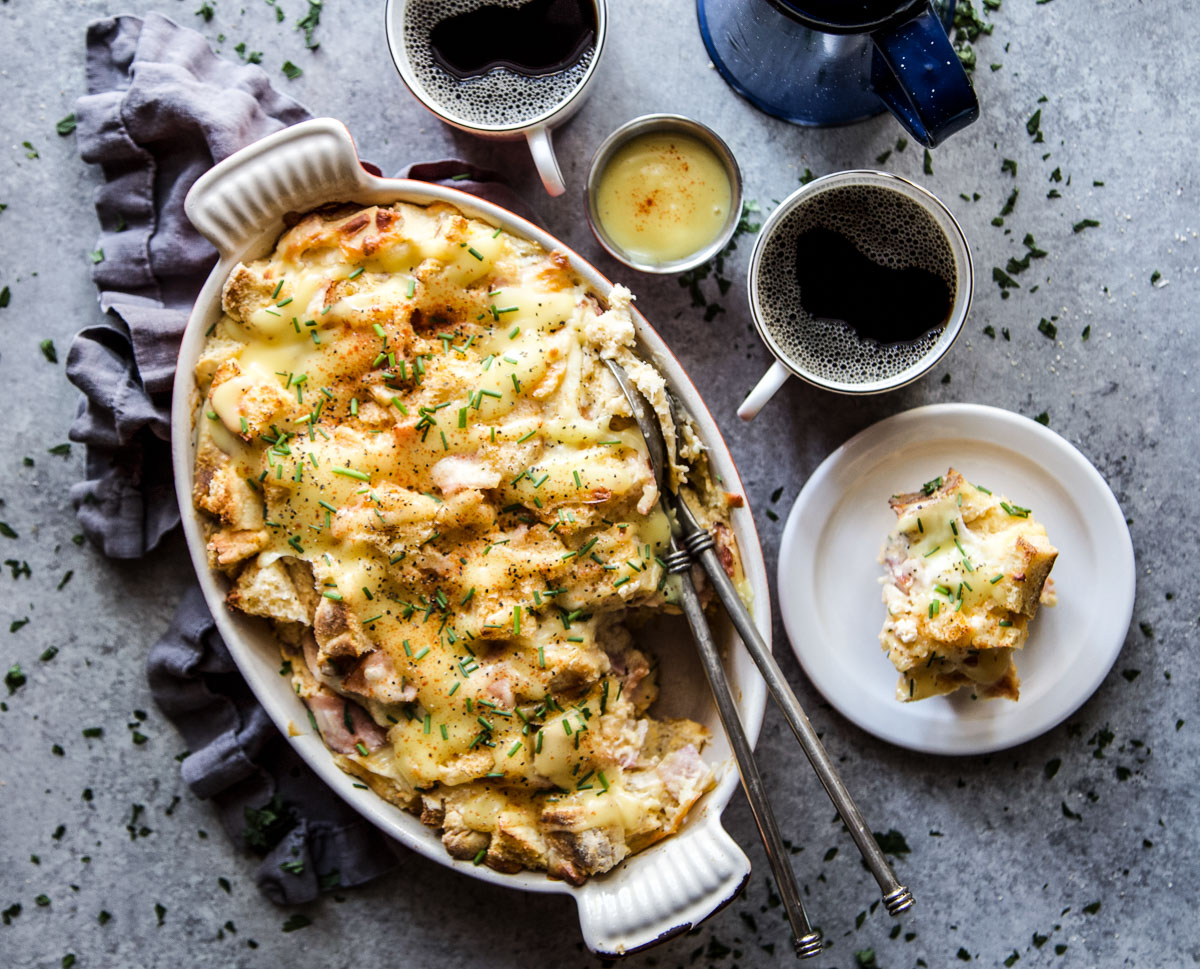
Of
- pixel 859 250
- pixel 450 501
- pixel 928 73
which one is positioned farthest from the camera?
pixel 859 250

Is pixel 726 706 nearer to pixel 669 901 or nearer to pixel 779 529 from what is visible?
pixel 669 901

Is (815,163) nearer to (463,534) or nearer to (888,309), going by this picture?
(888,309)

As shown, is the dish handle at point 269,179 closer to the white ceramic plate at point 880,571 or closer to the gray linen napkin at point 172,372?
the gray linen napkin at point 172,372

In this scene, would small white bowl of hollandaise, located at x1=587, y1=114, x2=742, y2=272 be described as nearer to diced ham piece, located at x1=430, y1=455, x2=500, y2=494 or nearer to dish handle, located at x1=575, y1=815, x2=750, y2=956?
diced ham piece, located at x1=430, y1=455, x2=500, y2=494

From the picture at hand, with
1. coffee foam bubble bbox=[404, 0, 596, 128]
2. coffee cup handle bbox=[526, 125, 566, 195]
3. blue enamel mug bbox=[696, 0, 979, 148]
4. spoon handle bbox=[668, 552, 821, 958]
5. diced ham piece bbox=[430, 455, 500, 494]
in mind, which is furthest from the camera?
coffee foam bubble bbox=[404, 0, 596, 128]

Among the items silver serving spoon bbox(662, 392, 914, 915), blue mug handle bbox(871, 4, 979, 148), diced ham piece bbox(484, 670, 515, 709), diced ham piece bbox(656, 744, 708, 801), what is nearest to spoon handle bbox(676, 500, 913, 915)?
silver serving spoon bbox(662, 392, 914, 915)

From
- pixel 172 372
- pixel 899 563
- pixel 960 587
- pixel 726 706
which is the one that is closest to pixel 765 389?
pixel 899 563

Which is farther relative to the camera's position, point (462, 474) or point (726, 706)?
point (726, 706)
